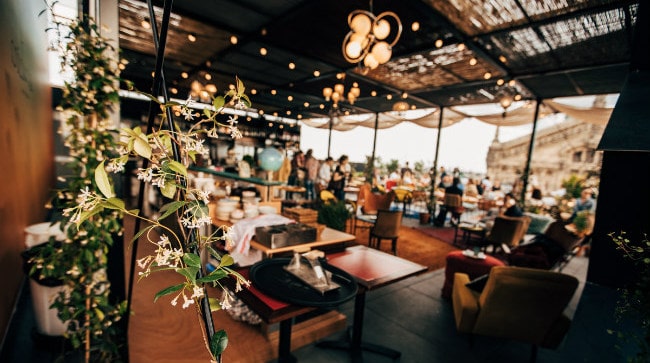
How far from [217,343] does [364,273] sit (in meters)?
1.59

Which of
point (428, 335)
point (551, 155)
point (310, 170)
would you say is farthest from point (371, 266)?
point (551, 155)

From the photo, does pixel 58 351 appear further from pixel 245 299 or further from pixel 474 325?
pixel 474 325

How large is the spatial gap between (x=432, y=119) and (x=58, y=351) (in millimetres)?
9566

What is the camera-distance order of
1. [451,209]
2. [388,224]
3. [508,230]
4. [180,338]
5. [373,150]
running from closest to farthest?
[180,338], [388,224], [508,230], [451,209], [373,150]

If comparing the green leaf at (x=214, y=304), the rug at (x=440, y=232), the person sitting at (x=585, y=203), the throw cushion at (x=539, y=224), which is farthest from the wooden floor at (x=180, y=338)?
the person sitting at (x=585, y=203)

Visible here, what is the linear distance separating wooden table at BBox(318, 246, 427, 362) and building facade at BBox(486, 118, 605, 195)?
43.1ft

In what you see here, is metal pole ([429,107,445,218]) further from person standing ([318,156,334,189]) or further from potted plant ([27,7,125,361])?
potted plant ([27,7,125,361])

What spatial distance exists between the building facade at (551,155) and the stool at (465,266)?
11.5 meters

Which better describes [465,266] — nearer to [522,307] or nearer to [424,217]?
[522,307]

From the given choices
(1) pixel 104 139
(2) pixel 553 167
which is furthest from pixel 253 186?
(2) pixel 553 167

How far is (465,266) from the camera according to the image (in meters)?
3.57

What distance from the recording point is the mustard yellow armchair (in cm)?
224

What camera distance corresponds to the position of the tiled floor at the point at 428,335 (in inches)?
75.4

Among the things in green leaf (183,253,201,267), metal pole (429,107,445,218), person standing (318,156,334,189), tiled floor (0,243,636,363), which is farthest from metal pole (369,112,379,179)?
green leaf (183,253,201,267)
